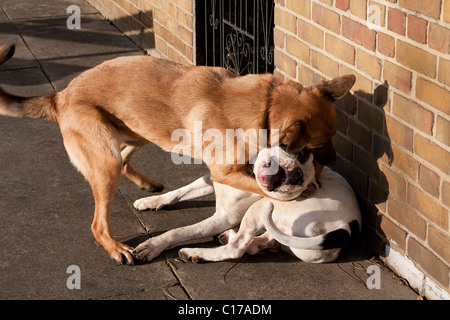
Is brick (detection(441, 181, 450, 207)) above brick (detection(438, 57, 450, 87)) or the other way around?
the other way around

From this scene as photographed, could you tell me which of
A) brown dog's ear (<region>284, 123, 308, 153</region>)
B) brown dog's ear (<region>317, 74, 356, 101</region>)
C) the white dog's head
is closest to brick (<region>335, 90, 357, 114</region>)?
brown dog's ear (<region>317, 74, 356, 101</region>)

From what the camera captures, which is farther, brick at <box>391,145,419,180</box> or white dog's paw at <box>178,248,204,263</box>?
white dog's paw at <box>178,248,204,263</box>

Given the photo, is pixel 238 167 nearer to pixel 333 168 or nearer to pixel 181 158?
pixel 333 168

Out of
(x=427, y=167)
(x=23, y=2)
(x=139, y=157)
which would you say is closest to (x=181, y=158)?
(x=139, y=157)

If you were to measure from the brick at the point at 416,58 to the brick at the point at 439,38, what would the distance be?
74 millimetres

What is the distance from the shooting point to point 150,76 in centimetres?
497

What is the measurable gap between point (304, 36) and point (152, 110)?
4.37ft

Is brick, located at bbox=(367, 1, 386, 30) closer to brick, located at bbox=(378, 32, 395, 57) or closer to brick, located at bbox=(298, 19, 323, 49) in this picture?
brick, located at bbox=(378, 32, 395, 57)

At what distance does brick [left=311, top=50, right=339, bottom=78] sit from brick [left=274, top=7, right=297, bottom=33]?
0.34m

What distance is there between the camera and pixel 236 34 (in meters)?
7.01

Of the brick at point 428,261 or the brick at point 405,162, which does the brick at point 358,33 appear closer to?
the brick at point 405,162

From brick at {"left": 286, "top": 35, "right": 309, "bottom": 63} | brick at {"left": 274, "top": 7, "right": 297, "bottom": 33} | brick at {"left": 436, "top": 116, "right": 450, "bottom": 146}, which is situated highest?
brick at {"left": 274, "top": 7, "right": 297, "bottom": 33}

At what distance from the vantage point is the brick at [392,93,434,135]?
155 inches

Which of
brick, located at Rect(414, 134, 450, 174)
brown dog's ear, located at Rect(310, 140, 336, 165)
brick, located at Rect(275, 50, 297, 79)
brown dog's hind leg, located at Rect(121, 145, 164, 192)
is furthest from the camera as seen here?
brown dog's hind leg, located at Rect(121, 145, 164, 192)
